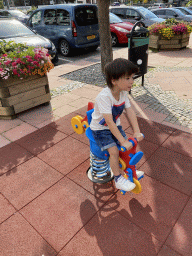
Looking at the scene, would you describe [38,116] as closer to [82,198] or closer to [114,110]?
[82,198]

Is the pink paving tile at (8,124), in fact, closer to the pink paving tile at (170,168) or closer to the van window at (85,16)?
the pink paving tile at (170,168)

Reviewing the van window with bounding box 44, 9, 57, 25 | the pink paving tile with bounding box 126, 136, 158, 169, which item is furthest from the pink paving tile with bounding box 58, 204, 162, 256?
the van window with bounding box 44, 9, 57, 25

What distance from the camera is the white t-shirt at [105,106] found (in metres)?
2.03

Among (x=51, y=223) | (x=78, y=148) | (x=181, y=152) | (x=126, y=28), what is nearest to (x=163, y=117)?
(x=181, y=152)

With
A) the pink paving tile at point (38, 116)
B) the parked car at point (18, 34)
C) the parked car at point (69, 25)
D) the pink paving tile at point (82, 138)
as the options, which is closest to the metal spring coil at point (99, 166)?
the pink paving tile at point (82, 138)

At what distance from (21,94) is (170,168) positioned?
10.4 ft

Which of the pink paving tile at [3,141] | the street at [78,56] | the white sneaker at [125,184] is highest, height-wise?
the white sneaker at [125,184]

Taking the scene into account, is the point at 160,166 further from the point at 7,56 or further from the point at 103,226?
the point at 7,56

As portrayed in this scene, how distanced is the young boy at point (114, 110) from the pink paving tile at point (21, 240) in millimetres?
965

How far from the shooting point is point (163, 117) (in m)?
4.11

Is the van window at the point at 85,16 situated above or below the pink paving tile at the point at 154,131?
above

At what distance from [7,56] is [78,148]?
232 cm

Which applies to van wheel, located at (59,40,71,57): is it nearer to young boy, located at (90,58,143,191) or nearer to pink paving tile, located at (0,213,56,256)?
young boy, located at (90,58,143,191)

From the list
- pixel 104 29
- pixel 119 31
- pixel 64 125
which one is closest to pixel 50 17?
pixel 119 31
